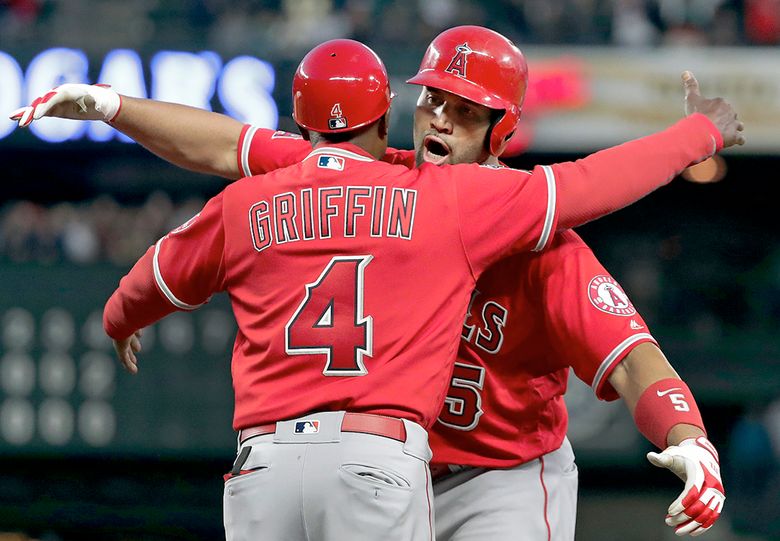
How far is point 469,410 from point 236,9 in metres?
9.02

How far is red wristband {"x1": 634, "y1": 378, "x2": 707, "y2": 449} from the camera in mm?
3365

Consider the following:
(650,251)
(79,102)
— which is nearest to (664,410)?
(79,102)

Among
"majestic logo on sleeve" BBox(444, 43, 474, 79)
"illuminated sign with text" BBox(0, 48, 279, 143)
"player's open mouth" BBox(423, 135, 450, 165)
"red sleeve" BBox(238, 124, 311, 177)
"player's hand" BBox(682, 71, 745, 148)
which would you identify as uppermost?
"majestic logo on sleeve" BBox(444, 43, 474, 79)

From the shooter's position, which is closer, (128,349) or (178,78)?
(128,349)

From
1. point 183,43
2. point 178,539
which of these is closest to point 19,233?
point 183,43

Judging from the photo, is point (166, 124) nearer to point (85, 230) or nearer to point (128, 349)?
point (128, 349)

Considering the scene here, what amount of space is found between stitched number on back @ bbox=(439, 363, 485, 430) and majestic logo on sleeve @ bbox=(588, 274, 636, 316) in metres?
0.43

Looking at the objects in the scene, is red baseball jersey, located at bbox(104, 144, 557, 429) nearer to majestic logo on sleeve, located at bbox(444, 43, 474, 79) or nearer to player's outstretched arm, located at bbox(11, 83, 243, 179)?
majestic logo on sleeve, located at bbox(444, 43, 474, 79)

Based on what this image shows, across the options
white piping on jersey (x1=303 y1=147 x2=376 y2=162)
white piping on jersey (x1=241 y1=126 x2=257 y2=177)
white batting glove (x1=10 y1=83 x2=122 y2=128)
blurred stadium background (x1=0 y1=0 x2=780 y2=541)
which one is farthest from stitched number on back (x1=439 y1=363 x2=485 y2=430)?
blurred stadium background (x1=0 y1=0 x2=780 y2=541)

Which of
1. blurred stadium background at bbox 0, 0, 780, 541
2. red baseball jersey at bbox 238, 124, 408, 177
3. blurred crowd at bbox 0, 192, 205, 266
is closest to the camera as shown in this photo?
red baseball jersey at bbox 238, 124, 408, 177

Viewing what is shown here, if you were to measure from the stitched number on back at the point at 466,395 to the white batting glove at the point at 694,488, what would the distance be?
0.75 meters

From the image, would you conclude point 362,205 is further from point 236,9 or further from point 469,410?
point 236,9

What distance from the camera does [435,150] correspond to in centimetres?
400

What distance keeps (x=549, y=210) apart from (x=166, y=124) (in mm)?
1348
